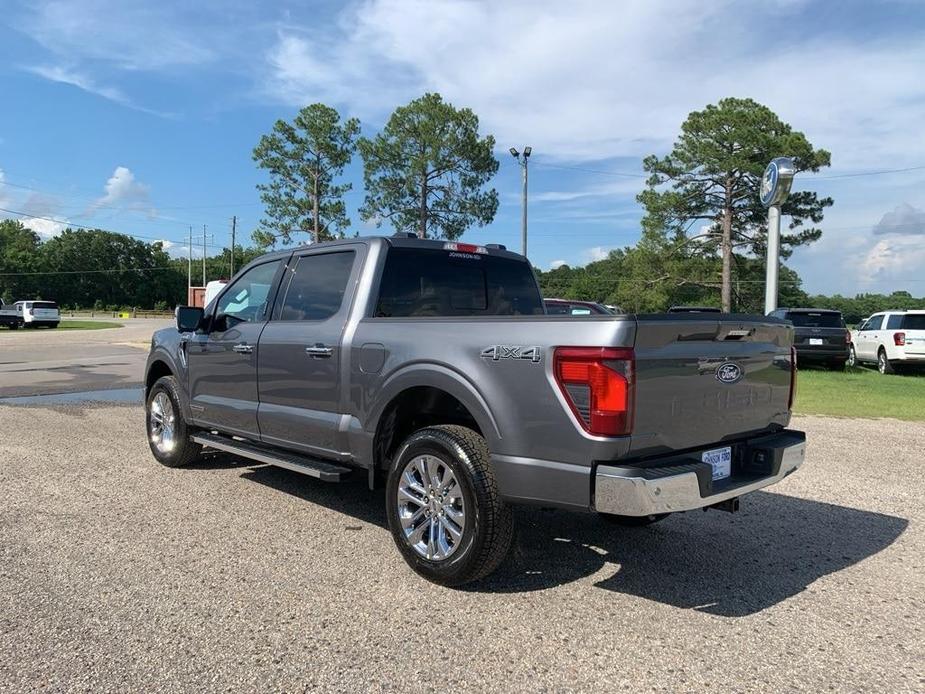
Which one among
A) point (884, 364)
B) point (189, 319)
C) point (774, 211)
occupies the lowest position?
point (884, 364)

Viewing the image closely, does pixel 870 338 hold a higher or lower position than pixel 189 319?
lower

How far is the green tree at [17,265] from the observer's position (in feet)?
344

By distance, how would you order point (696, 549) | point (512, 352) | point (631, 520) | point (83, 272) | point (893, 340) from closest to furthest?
point (512, 352) < point (696, 549) < point (631, 520) < point (893, 340) < point (83, 272)

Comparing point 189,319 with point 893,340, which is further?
point 893,340

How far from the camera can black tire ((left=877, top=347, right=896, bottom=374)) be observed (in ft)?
59.1

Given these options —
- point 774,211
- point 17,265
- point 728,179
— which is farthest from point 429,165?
point 17,265

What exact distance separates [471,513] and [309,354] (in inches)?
67.7

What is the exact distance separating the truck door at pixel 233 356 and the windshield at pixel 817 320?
1592 centimetres

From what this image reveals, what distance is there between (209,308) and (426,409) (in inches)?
108

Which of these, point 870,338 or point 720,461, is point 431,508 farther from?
point 870,338

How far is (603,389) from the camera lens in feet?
10.5

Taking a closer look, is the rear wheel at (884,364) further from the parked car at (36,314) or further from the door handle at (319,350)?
the parked car at (36,314)

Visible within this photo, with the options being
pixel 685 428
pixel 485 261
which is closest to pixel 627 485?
pixel 685 428

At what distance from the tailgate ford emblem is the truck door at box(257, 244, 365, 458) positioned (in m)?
2.19
